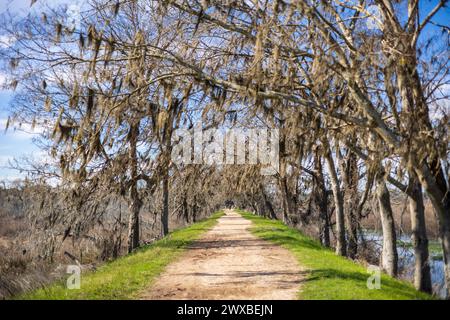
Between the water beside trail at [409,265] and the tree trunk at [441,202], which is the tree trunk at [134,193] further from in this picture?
the water beside trail at [409,265]

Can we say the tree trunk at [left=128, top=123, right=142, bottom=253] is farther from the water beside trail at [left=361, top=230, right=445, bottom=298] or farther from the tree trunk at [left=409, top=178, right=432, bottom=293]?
the water beside trail at [left=361, top=230, right=445, bottom=298]

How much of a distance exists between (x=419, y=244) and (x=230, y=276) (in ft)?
13.6

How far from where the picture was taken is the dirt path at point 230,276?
7.21 meters

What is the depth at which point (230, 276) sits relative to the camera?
29.3 feet

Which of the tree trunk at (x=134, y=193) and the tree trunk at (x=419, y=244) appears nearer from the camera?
the tree trunk at (x=419, y=244)

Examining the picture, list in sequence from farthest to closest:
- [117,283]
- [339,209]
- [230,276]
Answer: [339,209] < [230,276] < [117,283]

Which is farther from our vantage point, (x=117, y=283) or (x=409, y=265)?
(x=409, y=265)

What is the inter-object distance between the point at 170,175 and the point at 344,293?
19.9 ft

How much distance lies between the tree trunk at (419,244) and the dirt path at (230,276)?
2.56 metres

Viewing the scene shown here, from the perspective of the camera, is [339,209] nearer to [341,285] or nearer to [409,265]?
[409,265]

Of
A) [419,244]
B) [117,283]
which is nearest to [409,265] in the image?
[419,244]

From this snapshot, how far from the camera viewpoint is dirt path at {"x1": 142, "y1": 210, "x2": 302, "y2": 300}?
7211 millimetres

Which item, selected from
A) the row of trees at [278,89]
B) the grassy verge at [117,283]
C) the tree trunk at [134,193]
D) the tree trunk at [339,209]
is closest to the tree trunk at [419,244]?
the row of trees at [278,89]

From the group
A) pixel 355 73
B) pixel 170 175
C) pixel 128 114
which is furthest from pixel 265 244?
pixel 355 73
